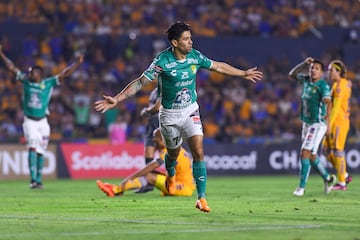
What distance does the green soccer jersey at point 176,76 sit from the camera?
12.8 metres

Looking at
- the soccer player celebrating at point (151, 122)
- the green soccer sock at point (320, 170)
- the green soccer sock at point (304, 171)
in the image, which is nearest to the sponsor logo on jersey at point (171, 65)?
the soccer player celebrating at point (151, 122)

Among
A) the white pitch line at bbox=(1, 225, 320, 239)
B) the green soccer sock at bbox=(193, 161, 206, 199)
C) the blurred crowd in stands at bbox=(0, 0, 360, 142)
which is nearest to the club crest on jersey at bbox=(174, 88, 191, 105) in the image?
the green soccer sock at bbox=(193, 161, 206, 199)

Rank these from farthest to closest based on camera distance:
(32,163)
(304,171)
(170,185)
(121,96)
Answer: (32,163) → (304,171) → (170,185) → (121,96)

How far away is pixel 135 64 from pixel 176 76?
1828 cm

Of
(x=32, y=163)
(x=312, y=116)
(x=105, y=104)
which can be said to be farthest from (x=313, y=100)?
(x=32, y=163)

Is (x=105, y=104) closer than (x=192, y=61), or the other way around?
(x=105, y=104)

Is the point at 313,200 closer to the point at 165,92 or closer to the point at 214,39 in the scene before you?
the point at 165,92

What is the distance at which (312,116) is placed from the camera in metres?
17.2

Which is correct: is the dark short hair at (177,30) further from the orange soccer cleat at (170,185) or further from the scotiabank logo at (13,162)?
the scotiabank logo at (13,162)

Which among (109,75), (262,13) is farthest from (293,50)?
(109,75)

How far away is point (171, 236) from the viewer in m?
9.45

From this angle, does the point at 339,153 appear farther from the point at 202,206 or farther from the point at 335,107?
the point at 202,206

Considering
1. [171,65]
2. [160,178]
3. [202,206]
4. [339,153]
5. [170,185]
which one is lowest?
[202,206]

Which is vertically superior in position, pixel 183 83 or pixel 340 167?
pixel 183 83
